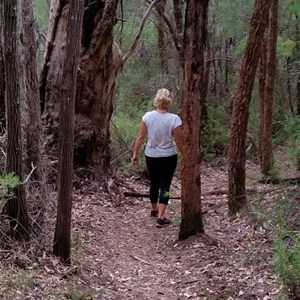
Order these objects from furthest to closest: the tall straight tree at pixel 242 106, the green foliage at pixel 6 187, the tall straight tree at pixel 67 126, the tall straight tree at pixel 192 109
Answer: the tall straight tree at pixel 242 106 < the tall straight tree at pixel 192 109 < the tall straight tree at pixel 67 126 < the green foliage at pixel 6 187

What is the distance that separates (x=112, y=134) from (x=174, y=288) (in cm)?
743

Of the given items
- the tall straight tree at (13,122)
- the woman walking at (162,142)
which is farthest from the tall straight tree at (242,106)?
the tall straight tree at (13,122)

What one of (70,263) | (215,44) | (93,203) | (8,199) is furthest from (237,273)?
(215,44)

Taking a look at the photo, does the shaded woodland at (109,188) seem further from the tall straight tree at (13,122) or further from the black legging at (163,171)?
the black legging at (163,171)

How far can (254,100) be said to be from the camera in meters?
18.6

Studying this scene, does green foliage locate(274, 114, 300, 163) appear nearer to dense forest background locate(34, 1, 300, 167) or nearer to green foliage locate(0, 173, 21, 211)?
dense forest background locate(34, 1, 300, 167)

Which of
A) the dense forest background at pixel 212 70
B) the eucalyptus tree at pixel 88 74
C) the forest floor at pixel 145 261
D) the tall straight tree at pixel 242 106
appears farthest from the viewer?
the dense forest background at pixel 212 70

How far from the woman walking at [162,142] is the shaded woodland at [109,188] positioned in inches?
11.1

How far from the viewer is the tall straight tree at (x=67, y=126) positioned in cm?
482

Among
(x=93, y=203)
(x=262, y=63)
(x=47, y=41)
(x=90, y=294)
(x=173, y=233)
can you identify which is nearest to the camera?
(x=90, y=294)

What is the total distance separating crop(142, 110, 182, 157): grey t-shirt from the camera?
7.67 m

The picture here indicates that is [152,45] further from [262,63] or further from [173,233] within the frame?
[173,233]

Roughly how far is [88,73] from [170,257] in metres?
4.15

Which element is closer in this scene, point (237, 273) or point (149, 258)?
point (237, 273)
